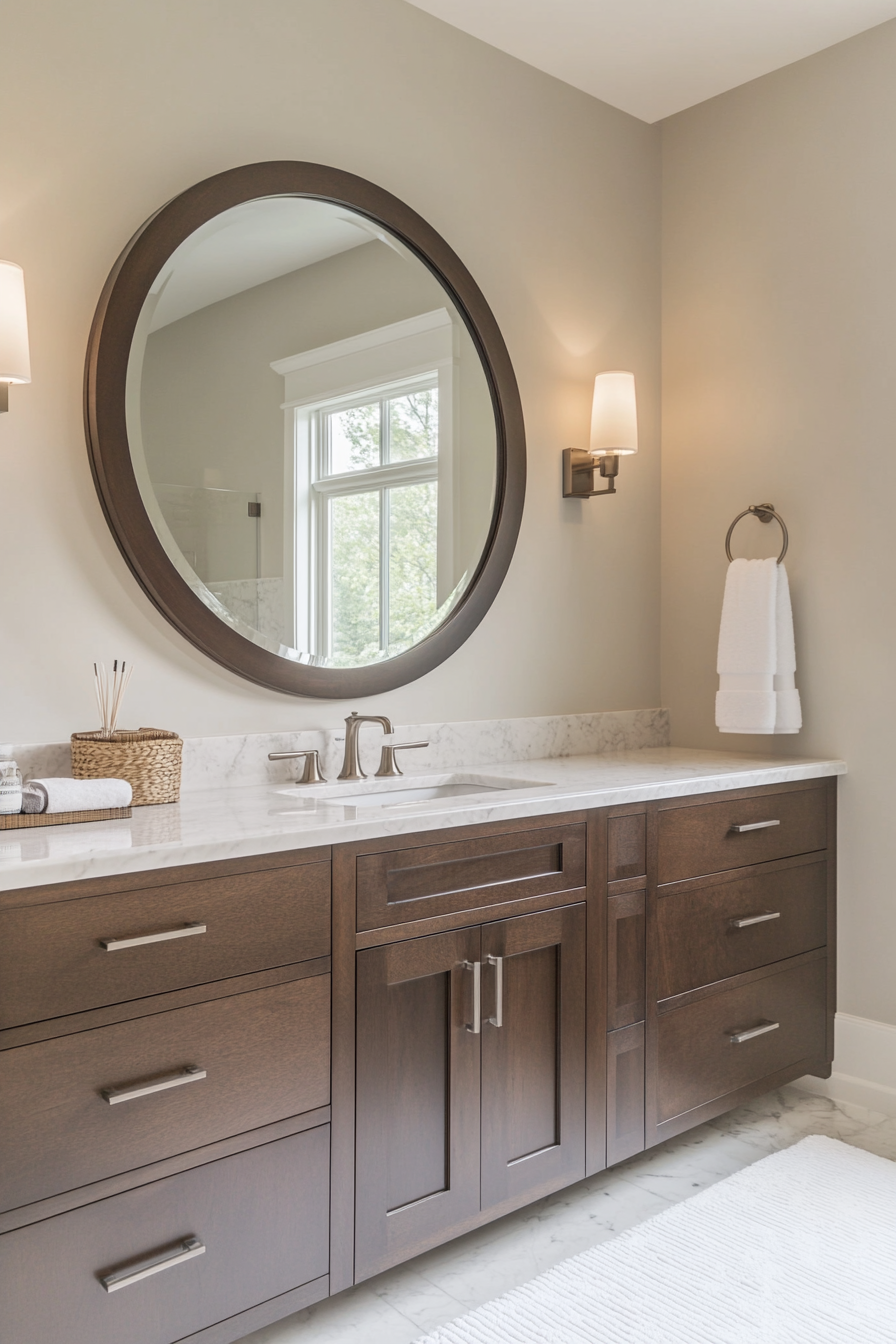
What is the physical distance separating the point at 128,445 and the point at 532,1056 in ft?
4.42

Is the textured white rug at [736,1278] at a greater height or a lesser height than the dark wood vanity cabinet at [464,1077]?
lesser

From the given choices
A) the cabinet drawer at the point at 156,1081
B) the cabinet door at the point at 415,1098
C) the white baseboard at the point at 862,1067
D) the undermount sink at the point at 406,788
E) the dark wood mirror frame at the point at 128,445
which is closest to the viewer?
the cabinet drawer at the point at 156,1081

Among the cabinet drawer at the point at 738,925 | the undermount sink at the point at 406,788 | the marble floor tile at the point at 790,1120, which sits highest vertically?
the undermount sink at the point at 406,788

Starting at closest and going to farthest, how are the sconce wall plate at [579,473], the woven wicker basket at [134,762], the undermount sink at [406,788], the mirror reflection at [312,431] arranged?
the woven wicker basket at [134,762] → the mirror reflection at [312,431] → the undermount sink at [406,788] → the sconce wall plate at [579,473]

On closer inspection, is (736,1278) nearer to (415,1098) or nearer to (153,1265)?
(415,1098)

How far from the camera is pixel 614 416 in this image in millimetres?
2637

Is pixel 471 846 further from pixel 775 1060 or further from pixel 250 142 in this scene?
pixel 250 142

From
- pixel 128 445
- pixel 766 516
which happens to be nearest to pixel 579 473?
pixel 766 516

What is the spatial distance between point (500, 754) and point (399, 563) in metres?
0.56

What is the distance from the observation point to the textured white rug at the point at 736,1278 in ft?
5.43

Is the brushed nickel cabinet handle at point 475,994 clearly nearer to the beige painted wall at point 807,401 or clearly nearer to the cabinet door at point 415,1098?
the cabinet door at point 415,1098

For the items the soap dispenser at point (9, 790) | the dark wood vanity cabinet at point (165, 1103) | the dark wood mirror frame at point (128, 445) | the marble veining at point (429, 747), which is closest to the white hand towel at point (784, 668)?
the marble veining at point (429, 747)

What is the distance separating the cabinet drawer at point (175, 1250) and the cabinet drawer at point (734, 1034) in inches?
34.6

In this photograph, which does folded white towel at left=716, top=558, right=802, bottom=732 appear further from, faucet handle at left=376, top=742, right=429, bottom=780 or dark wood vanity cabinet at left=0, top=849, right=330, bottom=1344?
dark wood vanity cabinet at left=0, top=849, right=330, bottom=1344
